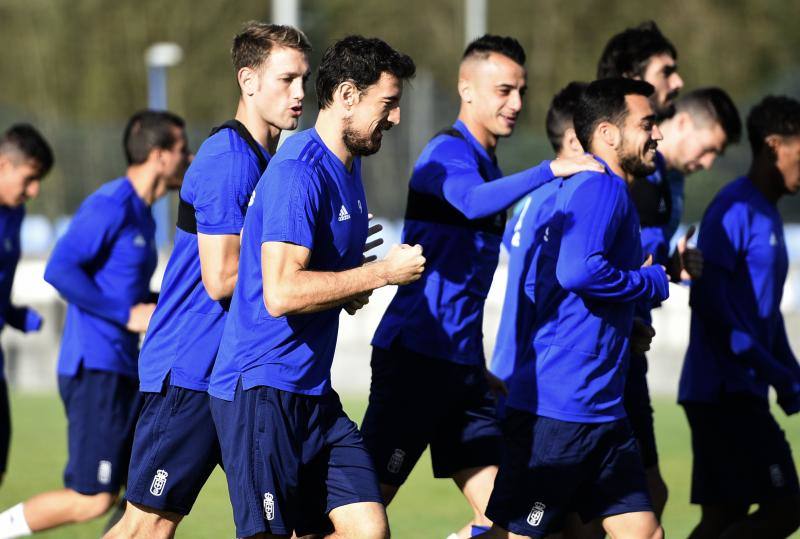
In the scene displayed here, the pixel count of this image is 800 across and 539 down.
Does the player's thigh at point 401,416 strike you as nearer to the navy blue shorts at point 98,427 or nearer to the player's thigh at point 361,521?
the player's thigh at point 361,521

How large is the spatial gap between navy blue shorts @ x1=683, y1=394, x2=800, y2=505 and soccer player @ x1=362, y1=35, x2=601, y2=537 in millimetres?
1088

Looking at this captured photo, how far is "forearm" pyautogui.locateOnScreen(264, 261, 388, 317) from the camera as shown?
445cm

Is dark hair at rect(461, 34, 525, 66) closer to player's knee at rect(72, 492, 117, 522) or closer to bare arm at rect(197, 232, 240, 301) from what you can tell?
bare arm at rect(197, 232, 240, 301)

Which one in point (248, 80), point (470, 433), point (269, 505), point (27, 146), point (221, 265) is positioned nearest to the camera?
point (269, 505)

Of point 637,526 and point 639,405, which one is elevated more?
point 639,405

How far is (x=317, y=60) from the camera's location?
17688mm

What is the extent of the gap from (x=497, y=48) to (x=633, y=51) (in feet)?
3.39

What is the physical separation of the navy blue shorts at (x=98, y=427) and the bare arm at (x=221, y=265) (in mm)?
2199

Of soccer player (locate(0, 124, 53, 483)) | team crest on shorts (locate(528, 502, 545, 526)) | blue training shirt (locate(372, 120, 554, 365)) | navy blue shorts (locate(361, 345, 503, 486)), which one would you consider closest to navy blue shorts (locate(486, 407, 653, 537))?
team crest on shorts (locate(528, 502, 545, 526))

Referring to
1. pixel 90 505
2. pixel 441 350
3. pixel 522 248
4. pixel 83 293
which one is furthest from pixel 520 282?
pixel 90 505

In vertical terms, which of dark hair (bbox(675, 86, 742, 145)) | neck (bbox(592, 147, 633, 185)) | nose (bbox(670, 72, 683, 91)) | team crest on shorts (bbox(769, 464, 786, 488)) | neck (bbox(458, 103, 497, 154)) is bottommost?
team crest on shorts (bbox(769, 464, 786, 488))

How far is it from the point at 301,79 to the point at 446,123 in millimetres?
11366

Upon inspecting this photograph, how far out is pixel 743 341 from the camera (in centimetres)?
621

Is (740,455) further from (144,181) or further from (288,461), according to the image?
(144,181)
